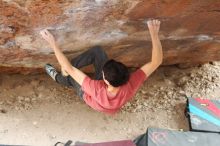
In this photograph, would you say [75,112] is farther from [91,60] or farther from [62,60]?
[62,60]

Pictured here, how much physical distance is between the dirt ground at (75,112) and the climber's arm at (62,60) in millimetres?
749

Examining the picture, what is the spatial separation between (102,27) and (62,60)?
1.22 feet

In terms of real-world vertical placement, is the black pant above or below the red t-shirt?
above

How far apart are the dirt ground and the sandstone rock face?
0.29 meters

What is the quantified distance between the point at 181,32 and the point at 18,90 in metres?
1.52

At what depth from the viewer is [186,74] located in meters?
4.23

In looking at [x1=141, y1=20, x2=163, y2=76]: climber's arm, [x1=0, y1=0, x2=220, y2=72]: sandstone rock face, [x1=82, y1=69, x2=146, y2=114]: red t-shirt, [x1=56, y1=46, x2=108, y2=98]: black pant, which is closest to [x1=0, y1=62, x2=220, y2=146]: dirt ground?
[x1=0, y1=0, x2=220, y2=72]: sandstone rock face

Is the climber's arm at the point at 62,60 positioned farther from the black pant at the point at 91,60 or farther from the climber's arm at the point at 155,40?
the climber's arm at the point at 155,40

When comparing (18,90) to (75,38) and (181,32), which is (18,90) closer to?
(75,38)

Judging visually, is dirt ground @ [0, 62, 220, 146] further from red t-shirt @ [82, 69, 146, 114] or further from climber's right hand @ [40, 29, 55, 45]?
climber's right hand @ [40, 29, 55, 45]

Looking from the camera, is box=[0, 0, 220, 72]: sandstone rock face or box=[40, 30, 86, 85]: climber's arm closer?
box=[0, 0, 220, 72]: sandstone rock face

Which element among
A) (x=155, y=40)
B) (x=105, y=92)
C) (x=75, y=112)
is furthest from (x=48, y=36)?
(x=75, y=112)

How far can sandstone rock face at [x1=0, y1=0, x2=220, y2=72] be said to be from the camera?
8.83ft

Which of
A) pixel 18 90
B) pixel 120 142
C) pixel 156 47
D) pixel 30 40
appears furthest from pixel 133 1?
pixel 18 90
